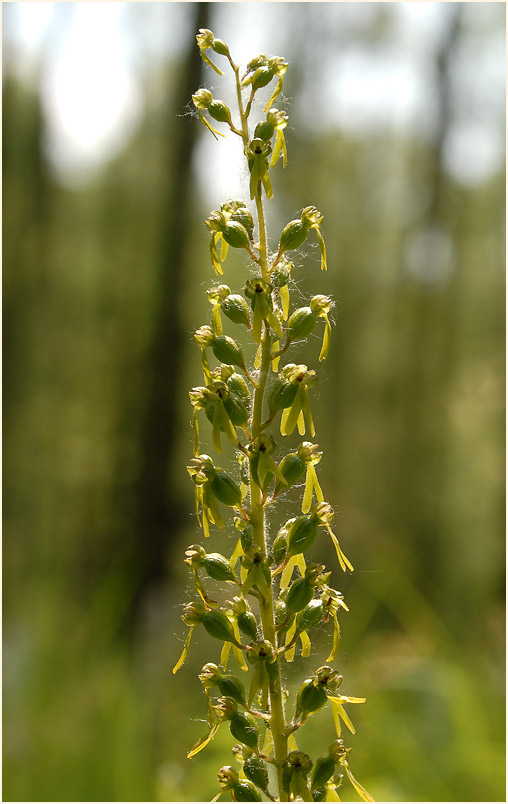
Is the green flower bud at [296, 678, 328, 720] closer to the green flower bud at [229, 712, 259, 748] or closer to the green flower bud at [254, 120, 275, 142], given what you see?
the green flower bud at [229, 712, 259, 748]

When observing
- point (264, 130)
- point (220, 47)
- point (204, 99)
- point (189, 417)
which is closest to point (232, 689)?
point (264, 130)

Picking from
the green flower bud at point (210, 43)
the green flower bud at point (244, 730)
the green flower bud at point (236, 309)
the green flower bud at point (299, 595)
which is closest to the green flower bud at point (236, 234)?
the green flower bud at point (236, 309)

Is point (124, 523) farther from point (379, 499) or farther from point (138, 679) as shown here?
point (379, 499)

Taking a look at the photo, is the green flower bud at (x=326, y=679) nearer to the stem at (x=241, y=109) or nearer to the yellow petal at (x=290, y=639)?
the yellow petal at (x=290, y=639)

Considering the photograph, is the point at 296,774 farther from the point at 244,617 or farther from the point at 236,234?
the point at 236,234

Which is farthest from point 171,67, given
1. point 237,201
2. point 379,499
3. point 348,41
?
point 379,499

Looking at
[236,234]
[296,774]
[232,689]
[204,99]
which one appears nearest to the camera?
[296,774]
